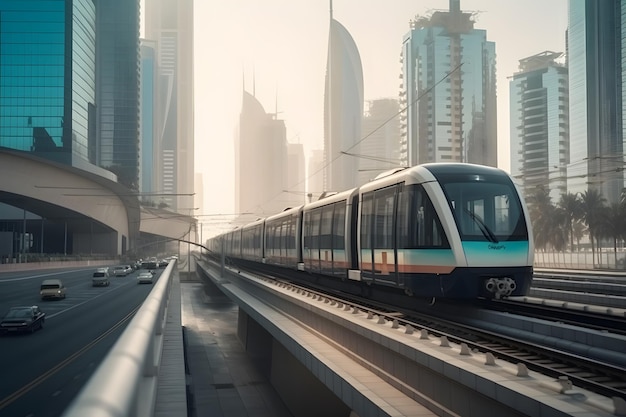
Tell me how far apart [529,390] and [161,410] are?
383 cm

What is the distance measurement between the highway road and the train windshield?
324 inches

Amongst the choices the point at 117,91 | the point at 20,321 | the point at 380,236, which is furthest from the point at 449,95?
the point at 380,236

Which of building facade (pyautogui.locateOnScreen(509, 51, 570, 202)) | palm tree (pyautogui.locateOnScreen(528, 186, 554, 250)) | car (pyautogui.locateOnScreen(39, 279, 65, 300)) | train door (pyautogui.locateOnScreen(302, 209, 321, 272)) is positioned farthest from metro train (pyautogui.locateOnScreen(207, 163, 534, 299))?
building facade (pyautogui.locateOnScreen(509, 51, 570, 202))

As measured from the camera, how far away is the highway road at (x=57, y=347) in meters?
19.5

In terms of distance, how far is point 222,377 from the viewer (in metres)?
33.7

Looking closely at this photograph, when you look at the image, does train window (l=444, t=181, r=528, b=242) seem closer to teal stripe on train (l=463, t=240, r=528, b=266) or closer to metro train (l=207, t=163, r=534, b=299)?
metro train (l=207, t=163, r=534, b=299)

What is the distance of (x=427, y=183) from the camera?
15.4 meters

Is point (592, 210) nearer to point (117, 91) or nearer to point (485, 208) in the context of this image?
point (485, 208)

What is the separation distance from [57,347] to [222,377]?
828cm

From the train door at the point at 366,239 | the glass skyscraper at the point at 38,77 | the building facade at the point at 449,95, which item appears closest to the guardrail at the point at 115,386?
the train door at the point at 366,239

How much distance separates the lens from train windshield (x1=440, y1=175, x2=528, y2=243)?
15.0 meters

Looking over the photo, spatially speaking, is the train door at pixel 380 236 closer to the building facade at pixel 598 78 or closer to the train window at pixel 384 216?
the train window at pixel 384 216

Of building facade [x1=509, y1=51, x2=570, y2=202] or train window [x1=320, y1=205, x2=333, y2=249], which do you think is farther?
building facade [x1=509, y1=51, x2=570, y2=202]

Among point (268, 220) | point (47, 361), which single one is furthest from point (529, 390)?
point (268, 220)
